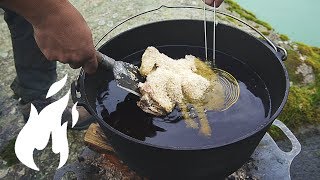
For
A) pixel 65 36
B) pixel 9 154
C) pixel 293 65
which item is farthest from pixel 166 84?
pixel 293 65

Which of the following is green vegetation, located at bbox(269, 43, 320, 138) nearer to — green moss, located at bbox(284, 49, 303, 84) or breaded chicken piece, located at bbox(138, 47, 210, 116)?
green moss, located at bbox(284, 49, 303, 84)

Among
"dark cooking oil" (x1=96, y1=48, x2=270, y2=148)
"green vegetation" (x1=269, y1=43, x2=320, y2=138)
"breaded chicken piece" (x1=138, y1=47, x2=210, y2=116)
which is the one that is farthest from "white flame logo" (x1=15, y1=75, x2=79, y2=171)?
"green vegetation" (x1=269, y1=43, x2=320, y2=138)

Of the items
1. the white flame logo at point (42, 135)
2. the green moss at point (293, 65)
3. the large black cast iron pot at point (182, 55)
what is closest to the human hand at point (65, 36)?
the large black cast iron pot at point (182, 55)

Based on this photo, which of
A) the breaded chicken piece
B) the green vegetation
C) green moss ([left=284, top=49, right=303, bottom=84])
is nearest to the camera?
the breaded chicken piece

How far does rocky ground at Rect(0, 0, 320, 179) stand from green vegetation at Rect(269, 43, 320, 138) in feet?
0.21

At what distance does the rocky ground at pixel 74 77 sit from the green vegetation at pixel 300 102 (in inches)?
2.5

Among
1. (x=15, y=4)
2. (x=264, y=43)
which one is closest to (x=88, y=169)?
(x=15, y=4)

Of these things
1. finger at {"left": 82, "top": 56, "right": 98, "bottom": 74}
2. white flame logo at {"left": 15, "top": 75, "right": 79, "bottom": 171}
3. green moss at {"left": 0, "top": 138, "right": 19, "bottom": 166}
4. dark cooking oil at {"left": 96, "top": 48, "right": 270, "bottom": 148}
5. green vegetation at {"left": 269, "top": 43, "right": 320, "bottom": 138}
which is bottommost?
green moss at {"left": 0, "top": 138, "right": 19, "bottom": 166}

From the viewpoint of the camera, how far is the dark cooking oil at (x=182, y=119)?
7.47 ft

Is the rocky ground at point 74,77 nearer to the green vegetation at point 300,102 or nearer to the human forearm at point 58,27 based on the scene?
the green vegetation at point 300,102

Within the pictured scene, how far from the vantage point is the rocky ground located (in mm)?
3264

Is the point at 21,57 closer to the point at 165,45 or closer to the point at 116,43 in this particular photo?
the point at 116,43

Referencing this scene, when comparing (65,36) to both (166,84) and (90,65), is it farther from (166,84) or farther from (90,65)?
(166,84)

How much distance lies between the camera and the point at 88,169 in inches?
115
